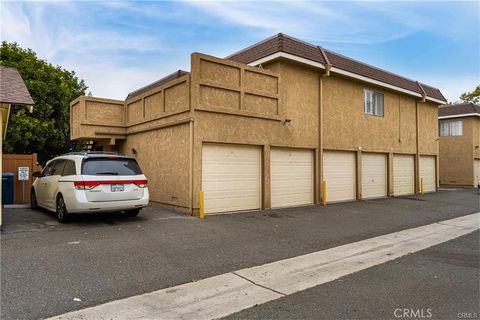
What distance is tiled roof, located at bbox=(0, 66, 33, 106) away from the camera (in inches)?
303

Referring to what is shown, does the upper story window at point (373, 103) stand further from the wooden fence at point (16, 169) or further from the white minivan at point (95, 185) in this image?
the wooden fence at point (16, 169)

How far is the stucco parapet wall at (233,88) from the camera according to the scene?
10.5m

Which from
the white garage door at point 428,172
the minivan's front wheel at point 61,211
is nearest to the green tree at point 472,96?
the white garage door at point 428,172

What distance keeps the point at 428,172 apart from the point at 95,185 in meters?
19.7

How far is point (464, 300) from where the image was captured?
4.46 meters

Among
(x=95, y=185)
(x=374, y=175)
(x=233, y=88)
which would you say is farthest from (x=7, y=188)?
(x=374, y=175)

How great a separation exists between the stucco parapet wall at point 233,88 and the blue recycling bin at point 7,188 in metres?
7.39

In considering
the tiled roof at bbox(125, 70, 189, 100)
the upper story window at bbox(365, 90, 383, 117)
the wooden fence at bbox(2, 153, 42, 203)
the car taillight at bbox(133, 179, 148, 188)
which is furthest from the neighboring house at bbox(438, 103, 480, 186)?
the wooden fence at bbox(2, 153, 42, 203)

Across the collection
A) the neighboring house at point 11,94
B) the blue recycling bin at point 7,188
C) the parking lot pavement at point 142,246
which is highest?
the neighboring house at point 11,94

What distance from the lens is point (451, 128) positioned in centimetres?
2714

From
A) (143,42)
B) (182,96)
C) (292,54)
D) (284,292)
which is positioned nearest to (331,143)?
(292,54)

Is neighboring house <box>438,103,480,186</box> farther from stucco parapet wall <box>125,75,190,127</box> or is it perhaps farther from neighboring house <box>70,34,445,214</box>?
stucco parapet wall <box>125,75,190,127</box>

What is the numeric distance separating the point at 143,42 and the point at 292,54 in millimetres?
6089

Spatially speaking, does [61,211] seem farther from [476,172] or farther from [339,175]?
[476,172]
